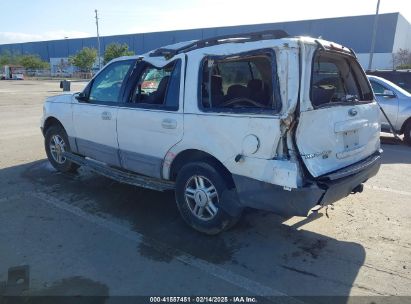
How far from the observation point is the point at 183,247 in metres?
3.85

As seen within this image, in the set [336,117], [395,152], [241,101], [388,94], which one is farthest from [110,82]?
[388,94]

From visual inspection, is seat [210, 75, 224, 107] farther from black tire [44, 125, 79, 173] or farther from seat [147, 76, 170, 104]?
black tire [44, 125, 79, 173]

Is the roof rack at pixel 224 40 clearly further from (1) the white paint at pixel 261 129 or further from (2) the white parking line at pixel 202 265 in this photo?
(2) the white parking line at pixel 202 265

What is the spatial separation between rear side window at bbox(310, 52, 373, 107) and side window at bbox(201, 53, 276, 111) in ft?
1.67

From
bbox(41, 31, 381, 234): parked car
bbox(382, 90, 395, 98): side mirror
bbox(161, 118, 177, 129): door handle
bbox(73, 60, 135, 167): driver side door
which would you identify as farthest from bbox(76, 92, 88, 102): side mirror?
bbox(382, 90, 395, 98): side mirror

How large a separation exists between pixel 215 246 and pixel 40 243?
181cm

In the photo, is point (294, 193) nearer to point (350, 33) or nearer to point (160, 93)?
point (160, 93)

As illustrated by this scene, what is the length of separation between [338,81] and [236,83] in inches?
48.5

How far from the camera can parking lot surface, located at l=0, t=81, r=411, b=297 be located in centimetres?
319

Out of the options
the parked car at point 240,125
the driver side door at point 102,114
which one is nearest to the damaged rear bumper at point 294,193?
the parked car at point 240,125

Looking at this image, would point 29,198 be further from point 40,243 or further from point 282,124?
point 282,124

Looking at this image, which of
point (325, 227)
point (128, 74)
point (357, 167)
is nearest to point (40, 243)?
point (128, 74)

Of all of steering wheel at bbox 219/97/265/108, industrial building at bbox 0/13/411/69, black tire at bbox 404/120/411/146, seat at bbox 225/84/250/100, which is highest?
industrial building at bbox 0/13/411/69

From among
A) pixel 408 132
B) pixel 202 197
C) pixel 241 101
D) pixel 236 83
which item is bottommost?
pixel 408 132
